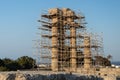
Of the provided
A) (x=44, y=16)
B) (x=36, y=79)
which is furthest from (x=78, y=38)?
(x=36, y=79)

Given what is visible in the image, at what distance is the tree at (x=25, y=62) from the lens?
143ft

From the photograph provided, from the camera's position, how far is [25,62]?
147 feet

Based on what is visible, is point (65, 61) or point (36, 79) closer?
point (36, 79)

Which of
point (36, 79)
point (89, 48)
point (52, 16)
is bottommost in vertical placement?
point (36, 79)

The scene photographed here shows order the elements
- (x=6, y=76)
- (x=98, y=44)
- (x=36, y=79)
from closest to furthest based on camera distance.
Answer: (x=6, y=76) < (x=36, y=79) < (x=98, y=44)

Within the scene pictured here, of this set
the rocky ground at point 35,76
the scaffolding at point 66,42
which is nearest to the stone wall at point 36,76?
the rocky ground at point 35,76

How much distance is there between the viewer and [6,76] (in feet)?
44.2

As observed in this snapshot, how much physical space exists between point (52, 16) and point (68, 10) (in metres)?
2.45

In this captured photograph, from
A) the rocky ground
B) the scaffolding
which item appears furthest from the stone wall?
the scaffolding

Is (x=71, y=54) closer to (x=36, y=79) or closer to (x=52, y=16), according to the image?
(x=52, y=16)

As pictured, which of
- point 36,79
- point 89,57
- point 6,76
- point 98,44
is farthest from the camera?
point 98,44

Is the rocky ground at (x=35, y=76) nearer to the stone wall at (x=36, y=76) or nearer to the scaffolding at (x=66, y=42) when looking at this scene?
the stone wall at (x=36, y=76)

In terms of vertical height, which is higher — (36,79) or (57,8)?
(57,8)

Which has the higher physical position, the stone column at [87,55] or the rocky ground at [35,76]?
the stone column at [87,55]
